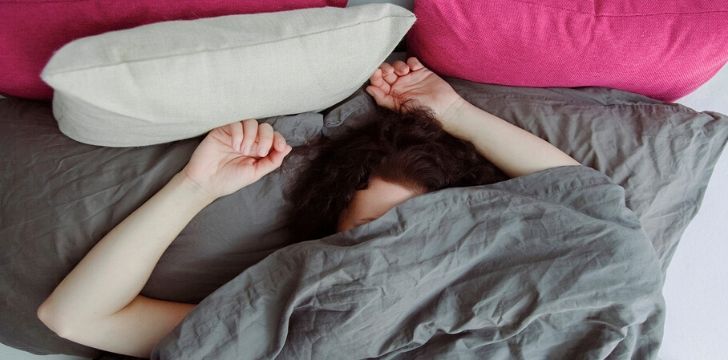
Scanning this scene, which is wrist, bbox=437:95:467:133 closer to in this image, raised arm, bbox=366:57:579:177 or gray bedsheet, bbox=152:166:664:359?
raised arm, bbox=366:57:579:177

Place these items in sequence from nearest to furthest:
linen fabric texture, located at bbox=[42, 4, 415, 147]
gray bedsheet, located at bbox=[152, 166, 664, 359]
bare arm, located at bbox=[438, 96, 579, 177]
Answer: linen fabric texture, located at bbox=[42, 4, 415, 147]
gray bedsheet, located at bbox=[152, 166, 664, 359]
bare arm, located at bbox=[438, 96, 579, 177]

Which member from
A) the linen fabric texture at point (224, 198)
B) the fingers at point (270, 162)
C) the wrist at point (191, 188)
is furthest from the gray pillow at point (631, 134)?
the wrist at point (191, 188)

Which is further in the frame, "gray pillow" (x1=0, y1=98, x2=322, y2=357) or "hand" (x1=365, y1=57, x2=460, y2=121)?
"hand" (x1=365, y1=57, x2=460, y2=121)

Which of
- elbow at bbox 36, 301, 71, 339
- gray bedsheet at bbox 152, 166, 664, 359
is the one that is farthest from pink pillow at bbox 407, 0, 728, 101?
elbow at bbox 36, 301, 71, 339

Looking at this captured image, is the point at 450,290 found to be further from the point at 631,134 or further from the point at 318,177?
the point at 631,134

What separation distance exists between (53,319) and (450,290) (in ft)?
1.95

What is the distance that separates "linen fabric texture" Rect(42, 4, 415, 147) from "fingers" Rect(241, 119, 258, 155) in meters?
0.02

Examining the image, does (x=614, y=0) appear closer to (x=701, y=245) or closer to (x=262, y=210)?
(x=701, y=245)

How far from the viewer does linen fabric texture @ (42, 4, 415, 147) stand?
2.11 ft

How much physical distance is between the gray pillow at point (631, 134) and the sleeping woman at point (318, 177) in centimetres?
4

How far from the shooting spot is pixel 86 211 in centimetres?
79

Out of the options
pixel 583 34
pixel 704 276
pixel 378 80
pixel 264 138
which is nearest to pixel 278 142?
pixel 264 138

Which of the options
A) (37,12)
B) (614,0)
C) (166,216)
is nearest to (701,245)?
(614,0)

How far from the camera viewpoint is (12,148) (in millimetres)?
802
